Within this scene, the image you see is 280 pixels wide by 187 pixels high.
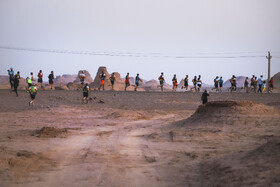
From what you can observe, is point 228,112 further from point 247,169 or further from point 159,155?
point 247,169

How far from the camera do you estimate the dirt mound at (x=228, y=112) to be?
9875 mm

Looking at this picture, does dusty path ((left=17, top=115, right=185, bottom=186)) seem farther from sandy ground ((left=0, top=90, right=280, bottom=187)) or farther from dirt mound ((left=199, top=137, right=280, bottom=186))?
dirt mound ((left=199, top=137, right=280, bottom=186))

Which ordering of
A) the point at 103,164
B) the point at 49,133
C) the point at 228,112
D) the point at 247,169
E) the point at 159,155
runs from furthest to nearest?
the point at 228,112 → the point at 49,133 → the point at 159,155 → the point at 103,164 → the point at 247,169

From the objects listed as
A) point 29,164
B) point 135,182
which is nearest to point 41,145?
point 29,164

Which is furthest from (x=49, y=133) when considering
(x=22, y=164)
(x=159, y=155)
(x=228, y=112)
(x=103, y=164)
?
(x=228, y=112)

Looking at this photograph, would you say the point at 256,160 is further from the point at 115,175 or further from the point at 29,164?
the point at 29,164

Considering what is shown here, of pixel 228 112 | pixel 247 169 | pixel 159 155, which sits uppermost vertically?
pixel 228 112

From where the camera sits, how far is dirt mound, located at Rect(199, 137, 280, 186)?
349 centimetres

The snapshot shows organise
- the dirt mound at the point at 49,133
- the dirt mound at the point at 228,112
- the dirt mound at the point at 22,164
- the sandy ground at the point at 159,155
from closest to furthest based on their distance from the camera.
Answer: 1. the sandy ground at the point at 159,155
2. the dirt mound at the point at 22,164
3. the dirt mound at the point at 49,133
4. the dirt mound at the point at 228,112

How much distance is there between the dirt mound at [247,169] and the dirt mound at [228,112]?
206 inches

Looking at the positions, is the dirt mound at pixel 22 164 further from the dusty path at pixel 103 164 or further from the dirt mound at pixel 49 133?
the dirt mound at pixel 49 133

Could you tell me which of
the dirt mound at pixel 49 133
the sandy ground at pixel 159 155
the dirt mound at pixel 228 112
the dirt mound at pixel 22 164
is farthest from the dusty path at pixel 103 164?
the dirt mound at pixel 228 112

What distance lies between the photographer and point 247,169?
3.87 metres

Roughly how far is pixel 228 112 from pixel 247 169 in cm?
680
